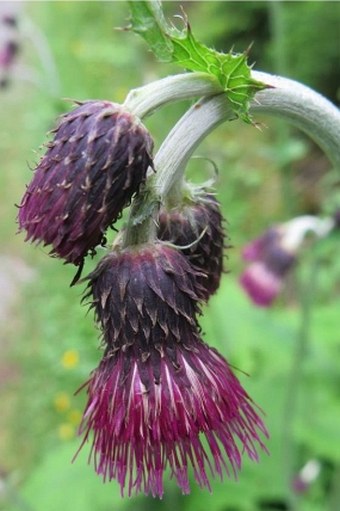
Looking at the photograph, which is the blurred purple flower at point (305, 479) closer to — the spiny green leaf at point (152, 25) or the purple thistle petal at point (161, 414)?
the purple thistle petal at point (161, 414)

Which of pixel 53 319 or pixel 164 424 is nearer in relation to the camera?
pixel 164 424

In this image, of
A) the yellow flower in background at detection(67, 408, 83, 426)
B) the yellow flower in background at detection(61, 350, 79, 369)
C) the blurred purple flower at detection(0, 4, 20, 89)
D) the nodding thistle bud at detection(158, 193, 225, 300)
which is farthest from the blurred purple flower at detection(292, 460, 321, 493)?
the blurred purple flower at detection(0, 4, 20, 89)

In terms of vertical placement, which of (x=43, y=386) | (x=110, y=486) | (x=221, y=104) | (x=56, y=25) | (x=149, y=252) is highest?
(x=56, y=25)

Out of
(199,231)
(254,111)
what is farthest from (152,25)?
(199,231)

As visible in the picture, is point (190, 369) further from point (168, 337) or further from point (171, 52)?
point (171, 52)

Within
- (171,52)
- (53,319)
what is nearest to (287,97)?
(171,52)

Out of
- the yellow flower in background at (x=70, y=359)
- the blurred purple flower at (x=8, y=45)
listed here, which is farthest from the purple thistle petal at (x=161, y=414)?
the blurred purple flower at (x=8, y=45)

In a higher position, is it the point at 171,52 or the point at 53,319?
the point at 53,319
